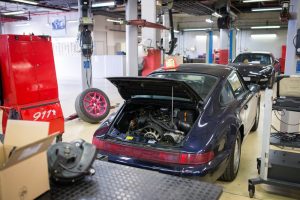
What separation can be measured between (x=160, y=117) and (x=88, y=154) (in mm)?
1619

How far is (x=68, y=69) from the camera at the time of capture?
1677 cm

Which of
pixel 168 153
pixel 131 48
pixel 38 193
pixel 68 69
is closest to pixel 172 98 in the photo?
pixel 168 153

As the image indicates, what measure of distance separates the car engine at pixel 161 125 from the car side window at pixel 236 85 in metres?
0.85

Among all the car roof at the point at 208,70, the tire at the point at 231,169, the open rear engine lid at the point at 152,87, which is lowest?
the tire at the point at 231,169

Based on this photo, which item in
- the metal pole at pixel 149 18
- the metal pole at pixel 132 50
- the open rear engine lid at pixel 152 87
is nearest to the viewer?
the open rear engine lid at pixel 152 87

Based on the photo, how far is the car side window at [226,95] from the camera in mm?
3034

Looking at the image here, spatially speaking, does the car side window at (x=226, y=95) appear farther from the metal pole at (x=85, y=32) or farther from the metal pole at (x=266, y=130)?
the metal pole at (x=85, y=32)

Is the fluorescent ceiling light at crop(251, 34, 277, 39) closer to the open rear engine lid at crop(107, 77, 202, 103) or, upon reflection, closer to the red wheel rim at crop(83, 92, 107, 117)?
A: the red wheel rim at crop(83, 92, 107, 117)

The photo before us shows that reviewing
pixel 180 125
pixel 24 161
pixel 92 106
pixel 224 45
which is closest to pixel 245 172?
pixel 180 125

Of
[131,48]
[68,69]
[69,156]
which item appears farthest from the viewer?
[68,69]

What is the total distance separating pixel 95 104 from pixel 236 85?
302 centimetres

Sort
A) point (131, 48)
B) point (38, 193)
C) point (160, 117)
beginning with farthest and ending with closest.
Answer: point (131, 48), point (160, 117), point (38, 193)

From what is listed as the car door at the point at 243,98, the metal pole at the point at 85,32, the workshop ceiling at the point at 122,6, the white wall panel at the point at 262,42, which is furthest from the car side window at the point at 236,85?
the white wall panel at the point at 262,42

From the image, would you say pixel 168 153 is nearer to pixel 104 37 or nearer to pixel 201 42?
pixel 104 37
